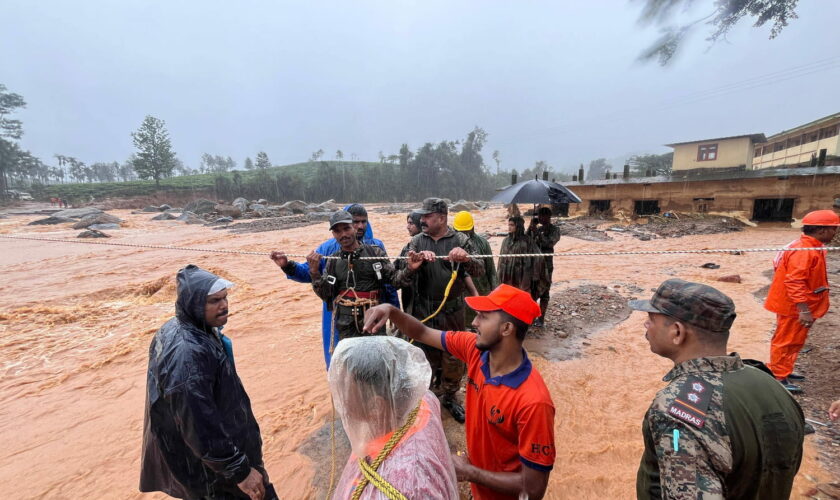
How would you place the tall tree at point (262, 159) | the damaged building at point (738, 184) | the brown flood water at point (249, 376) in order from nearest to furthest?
the brown flood water at point (249, 376)
the damaged building at point (738, 184)
the tall tree at point (262, 159)

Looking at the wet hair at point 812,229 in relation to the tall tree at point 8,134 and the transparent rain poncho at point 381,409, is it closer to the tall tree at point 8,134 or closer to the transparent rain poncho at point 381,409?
the transparent rain poncho at point 381,409

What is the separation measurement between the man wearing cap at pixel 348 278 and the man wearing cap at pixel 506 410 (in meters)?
1.51

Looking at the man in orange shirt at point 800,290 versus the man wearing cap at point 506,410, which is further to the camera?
the man in orange shirt at point 800,290

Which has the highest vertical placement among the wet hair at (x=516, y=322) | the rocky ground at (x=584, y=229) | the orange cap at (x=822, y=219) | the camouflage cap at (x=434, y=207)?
the camouflage cap at (x=434, y=207)

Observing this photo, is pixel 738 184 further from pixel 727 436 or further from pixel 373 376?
pixel 373 376

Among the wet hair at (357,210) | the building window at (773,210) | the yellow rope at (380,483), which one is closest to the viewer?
the yellow rope at (380,483)

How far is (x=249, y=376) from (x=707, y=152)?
32205 mm

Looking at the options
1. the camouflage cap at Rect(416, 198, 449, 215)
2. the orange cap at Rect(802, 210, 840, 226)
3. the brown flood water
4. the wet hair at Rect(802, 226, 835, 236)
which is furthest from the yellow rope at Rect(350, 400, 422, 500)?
the wet hair at Rect(802, 226, 835, 236)

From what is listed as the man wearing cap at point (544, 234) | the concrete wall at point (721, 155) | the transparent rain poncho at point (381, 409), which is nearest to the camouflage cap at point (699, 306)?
the transparent rain poncho at point (381, 409)

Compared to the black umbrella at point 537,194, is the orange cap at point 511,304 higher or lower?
lower

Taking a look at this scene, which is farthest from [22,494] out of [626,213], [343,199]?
[343,199]

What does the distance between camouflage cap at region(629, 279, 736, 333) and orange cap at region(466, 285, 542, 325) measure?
55 cm

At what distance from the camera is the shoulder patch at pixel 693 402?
125cm

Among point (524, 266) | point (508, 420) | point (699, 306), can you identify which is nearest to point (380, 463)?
point (508, 420)
